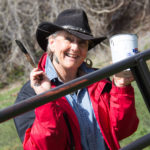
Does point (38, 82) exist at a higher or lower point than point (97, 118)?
higher

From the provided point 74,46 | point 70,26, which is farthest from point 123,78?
point 70,26

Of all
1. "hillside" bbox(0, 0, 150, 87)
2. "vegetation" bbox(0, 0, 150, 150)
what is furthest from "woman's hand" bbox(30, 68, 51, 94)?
"hillside" bbox(0, 0, 150, 87)

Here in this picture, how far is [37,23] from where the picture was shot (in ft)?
26.6

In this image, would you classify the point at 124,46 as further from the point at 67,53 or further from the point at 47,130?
the point at 47,130

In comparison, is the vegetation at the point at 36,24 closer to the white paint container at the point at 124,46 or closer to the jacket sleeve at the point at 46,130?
the jacket sleeve at the point at 46,130

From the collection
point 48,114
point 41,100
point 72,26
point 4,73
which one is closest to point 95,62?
point 4,73

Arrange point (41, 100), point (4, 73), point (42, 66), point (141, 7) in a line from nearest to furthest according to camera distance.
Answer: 1. point (41, 100)
2. point (42, 66)
3. point (4, 73)
4. point (141, 7)

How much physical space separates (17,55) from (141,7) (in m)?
5.29

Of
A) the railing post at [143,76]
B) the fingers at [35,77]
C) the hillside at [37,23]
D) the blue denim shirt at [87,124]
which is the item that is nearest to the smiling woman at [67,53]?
the blue denim shirt at [87,124]

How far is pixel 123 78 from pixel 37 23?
7028 mm

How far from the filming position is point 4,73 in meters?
9.07

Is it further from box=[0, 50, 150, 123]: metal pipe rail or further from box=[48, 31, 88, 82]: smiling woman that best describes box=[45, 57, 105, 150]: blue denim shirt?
box=[0, 50, 150, 123]: metal pipe rail

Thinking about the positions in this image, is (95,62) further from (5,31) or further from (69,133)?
(69,133)

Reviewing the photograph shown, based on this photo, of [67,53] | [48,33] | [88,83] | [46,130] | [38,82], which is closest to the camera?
[88,83]
